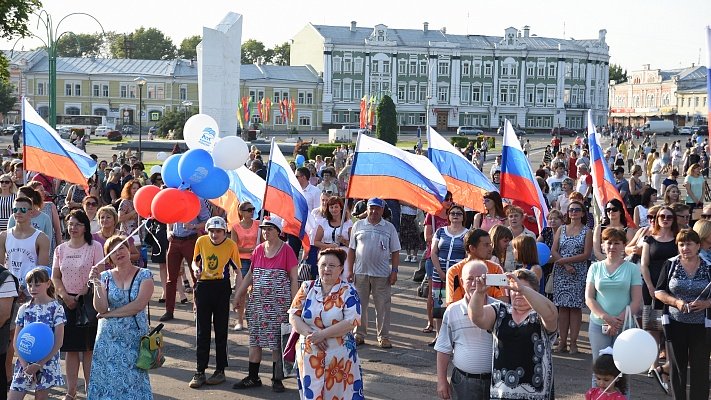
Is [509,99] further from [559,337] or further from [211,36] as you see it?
[559,337]

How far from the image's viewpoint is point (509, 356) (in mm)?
5809

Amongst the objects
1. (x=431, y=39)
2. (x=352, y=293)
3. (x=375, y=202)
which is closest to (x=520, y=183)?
(x=375, y=202)

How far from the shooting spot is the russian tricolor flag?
37.9ft

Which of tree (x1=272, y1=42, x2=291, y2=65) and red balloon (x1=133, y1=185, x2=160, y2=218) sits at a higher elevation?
tree (x1=272, y1=42, x2=291, y2=65)

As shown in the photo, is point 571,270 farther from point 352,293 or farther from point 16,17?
point 16,17

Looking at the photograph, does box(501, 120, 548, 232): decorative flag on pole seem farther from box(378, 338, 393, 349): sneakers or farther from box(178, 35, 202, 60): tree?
box(178, 35, 202, 60): tree

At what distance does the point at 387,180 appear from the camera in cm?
1025

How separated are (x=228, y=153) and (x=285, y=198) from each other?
30.9 inches

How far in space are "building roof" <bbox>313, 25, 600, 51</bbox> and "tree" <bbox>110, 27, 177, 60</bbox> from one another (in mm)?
26041

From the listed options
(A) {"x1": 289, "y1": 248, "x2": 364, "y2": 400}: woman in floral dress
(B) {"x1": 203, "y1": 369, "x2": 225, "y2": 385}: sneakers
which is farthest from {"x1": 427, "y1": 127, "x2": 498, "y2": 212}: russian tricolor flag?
(A) {"x1": 289, "y1": 248, "x2": 364, "y2": 400}: woman in floral dress

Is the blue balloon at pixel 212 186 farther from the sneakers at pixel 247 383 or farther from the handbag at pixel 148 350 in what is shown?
the handbag at pixel 148 350

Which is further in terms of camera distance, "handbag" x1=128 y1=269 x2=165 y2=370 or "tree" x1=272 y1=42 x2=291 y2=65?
"tree" x1=272 y1=42 x2=291 y2=65

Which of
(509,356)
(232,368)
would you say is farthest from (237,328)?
(509,356)

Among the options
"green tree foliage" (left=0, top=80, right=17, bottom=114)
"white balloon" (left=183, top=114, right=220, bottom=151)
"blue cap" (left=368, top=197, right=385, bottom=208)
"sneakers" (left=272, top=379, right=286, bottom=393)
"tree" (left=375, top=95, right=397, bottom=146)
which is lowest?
"sneakers" (left=272, top=379, right=286, bottom=393)
